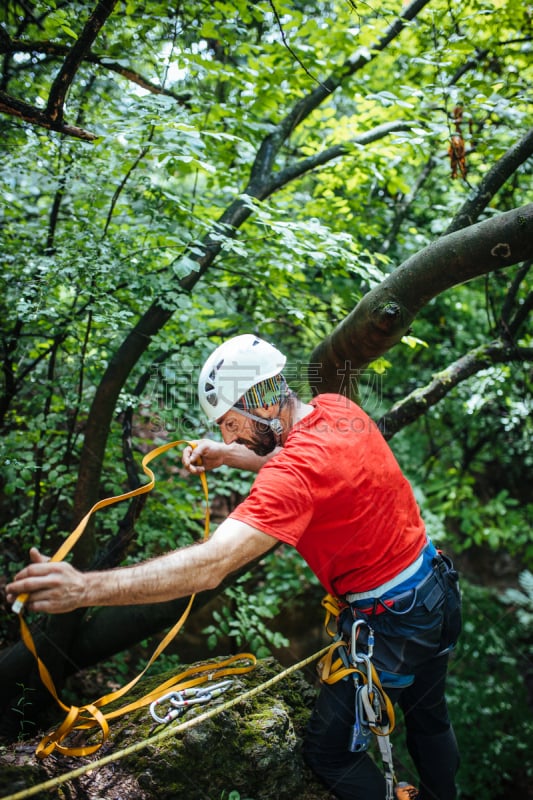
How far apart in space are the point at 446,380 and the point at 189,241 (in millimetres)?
2077

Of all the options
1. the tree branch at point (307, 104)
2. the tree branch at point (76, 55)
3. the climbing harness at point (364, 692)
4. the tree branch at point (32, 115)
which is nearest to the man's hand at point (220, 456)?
the climbing harness at point (364, 692)

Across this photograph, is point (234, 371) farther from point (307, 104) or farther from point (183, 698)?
point (307, 104)

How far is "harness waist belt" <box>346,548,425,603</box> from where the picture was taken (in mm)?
2326

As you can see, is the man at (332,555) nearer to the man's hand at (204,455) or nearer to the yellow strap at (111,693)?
the man's hand at (204,455)

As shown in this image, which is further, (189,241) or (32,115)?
(189,241)

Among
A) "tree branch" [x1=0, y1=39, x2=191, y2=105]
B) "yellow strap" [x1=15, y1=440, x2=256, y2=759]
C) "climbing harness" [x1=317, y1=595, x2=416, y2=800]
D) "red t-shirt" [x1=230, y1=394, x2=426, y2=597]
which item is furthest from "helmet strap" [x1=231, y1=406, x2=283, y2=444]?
"tree branch" [x1=0, y1=39, x2=191, y2=105]

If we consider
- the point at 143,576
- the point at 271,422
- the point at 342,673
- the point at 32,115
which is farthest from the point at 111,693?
the point at 32,115

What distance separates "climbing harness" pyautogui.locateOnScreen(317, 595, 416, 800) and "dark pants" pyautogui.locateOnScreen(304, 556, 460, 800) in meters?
0.05

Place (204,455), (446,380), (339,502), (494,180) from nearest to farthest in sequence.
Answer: (339,502)
(204,455)
(494,180)
(446,380)

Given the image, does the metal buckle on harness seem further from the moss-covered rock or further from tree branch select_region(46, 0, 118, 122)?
tree branch select_region(46, 0, 118, 122)

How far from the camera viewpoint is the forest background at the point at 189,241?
3010 millimetres

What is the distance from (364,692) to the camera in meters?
2.24

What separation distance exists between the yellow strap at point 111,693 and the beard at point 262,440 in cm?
31

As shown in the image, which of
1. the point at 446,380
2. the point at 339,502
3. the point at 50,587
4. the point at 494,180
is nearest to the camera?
the point at 50,587
